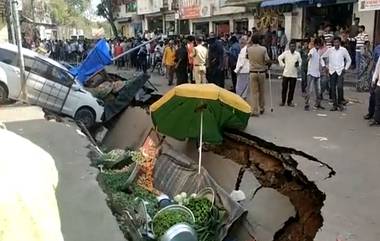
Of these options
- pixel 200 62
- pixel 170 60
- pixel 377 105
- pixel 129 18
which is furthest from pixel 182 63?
pixel 129 18

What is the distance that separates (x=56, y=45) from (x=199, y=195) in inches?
1202

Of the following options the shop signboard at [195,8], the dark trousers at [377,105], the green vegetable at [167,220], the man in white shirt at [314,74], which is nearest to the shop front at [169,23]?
the shop signboard at [195,8]

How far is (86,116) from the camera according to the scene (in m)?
11.1

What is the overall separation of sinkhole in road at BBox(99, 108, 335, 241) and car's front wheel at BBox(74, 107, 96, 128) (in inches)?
64.4

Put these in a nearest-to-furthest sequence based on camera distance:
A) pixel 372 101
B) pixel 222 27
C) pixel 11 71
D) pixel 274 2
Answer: pixel 372 101
pixel 11 71
pixel 274 2
pixel 222 27

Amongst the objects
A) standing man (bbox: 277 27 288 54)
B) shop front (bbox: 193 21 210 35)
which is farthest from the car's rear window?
shop front (bbox: 193 21 210 35)

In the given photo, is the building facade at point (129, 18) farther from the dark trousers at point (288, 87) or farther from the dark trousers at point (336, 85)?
the dark trousers at point (336, 85)

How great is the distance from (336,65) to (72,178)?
22.0 ft

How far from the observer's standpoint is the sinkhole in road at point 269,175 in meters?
5.56

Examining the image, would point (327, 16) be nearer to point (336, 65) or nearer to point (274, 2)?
point (274, 2)

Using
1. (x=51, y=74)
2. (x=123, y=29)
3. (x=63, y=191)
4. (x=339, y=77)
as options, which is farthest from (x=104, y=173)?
(x=123, y=29)

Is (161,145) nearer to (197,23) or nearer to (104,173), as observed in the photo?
(104,173)

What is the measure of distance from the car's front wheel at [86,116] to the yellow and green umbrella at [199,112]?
3364mm

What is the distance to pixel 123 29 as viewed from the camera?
4838 centimetres
